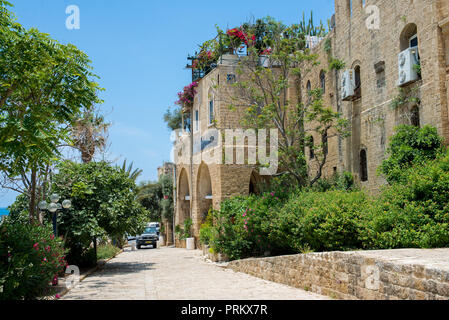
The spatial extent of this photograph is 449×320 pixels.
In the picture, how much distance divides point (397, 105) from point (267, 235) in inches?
227

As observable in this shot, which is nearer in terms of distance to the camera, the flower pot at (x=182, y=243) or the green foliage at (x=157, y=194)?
the flower pot at (x=182, y=243)

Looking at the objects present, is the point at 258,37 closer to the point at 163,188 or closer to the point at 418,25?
the point at 418,25

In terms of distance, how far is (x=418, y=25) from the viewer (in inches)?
461

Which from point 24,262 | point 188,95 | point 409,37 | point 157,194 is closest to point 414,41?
point 409,37

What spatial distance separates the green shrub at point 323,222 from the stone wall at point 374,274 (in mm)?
941

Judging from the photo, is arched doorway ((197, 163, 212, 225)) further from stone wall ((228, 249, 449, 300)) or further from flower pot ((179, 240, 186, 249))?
stone wall ((228, 249, 449, 300))

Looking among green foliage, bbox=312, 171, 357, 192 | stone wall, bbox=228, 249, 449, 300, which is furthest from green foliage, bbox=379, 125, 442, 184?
stone wall, bbox=228, 249, 449, 300

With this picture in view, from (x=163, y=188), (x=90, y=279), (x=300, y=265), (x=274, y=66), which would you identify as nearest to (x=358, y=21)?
(x=274, y=66)

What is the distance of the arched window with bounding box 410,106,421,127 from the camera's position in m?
12.1

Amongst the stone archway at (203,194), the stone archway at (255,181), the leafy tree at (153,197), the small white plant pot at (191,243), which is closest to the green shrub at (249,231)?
the stone archway at (255,181)

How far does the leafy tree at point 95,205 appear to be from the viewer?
46.1 feet

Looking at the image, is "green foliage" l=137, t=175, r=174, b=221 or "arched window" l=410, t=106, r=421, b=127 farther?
"green foliage" l=137, t=175, r=174, b=221

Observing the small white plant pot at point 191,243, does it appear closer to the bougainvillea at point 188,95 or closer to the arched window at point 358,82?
the bougainvillea at point 188,95

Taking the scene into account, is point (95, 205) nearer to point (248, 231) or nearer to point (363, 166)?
point (248, 231)
